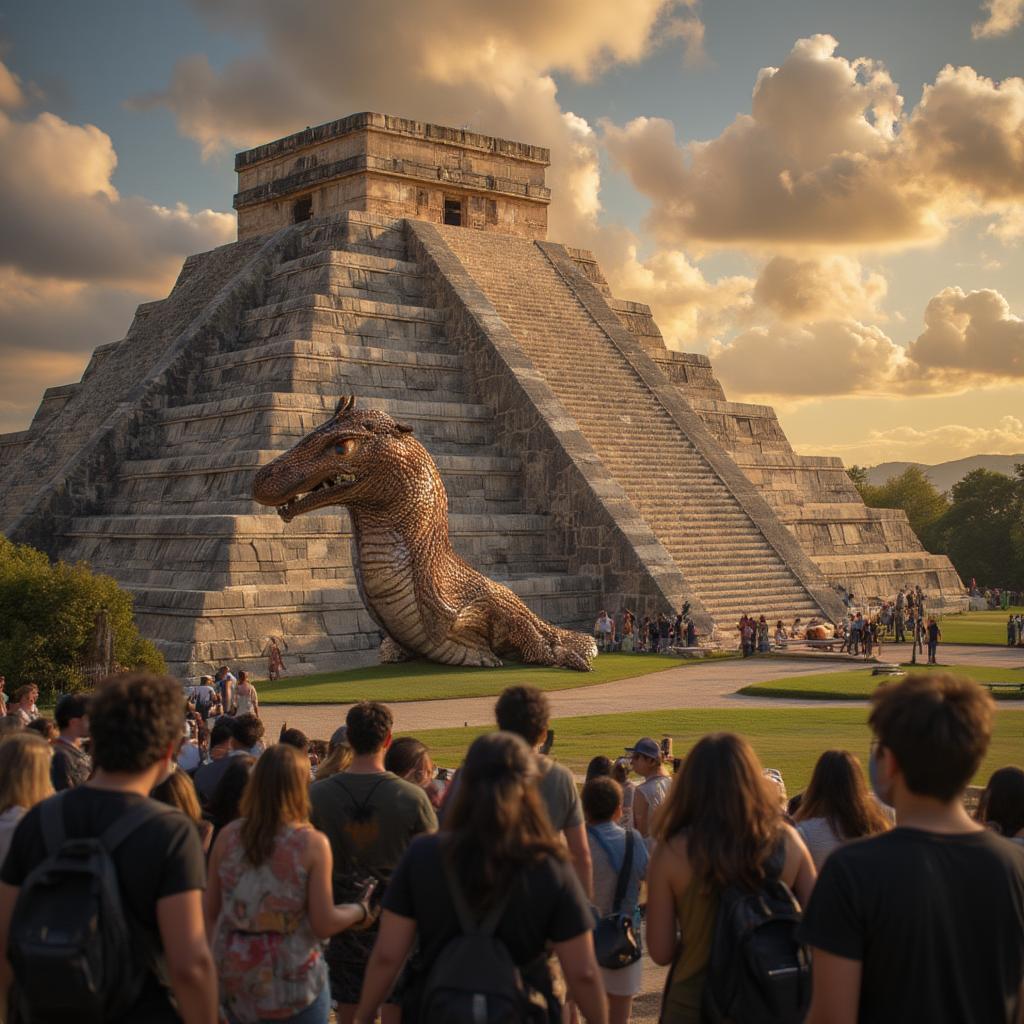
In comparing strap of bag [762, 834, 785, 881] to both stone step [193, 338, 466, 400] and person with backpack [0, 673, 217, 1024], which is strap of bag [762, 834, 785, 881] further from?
stone step [193, 338, 466, 400]

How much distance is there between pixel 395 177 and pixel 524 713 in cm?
3229

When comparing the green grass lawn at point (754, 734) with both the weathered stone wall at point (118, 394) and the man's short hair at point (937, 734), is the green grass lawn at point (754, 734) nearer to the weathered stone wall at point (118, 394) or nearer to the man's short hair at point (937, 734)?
the man's short hair at point (937, 734)

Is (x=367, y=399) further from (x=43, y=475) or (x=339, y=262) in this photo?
(x=43, y=475)

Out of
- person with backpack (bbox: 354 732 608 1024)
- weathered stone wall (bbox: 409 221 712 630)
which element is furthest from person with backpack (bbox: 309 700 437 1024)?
weathered stone wall (bbox: 409 221 712 630)

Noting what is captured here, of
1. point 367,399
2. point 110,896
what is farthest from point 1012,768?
point 367,399

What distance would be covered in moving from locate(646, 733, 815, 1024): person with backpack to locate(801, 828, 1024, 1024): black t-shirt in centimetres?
48

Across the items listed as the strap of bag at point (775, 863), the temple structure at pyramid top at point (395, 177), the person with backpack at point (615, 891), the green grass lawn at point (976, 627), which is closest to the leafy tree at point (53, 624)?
the person with backpack at point (615, 891)

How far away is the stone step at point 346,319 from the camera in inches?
1154

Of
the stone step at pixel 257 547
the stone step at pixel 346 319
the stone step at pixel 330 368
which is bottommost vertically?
the stone step at pixel 257 547

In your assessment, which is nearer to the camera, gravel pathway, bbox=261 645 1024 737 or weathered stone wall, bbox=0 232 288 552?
gravel pathway, bbox=261 645 1024 737

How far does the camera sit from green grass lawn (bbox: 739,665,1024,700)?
715 inches

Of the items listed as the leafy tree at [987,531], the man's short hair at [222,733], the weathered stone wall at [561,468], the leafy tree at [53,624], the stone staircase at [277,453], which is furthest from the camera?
the leafy tree at [987,531]

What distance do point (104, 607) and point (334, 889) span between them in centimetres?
1411

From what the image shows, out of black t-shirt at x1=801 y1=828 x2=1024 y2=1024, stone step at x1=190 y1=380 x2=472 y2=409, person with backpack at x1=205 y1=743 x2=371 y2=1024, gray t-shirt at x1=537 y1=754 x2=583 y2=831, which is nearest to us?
black t-shirt at x1=801 y1=828 x2=1024 y2=1024
